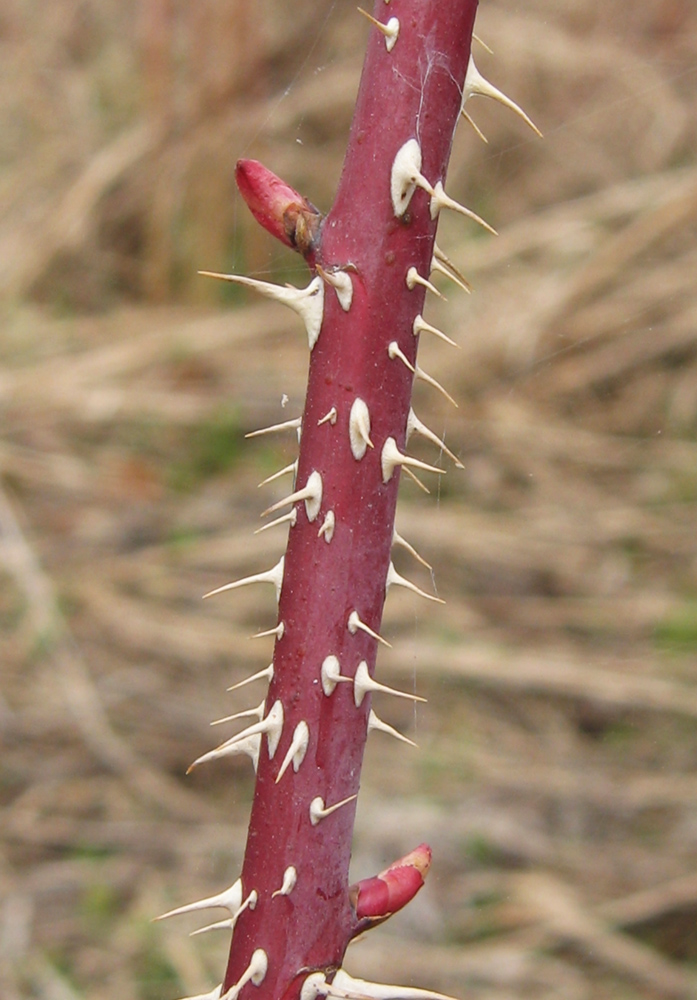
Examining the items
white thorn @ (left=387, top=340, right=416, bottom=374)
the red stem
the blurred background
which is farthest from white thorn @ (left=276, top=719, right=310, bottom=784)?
the blurred background

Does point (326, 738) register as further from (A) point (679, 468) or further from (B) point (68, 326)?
(B) point (68, 326)

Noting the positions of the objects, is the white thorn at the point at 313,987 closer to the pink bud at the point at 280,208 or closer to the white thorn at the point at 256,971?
the white thorn at the point at 256,971

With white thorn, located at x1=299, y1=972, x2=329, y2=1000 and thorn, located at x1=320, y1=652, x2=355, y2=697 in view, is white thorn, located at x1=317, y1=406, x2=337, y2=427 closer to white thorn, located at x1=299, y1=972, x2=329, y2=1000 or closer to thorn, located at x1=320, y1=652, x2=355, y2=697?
thorn, located at x1=320, y1=652, x2=355, y2=697

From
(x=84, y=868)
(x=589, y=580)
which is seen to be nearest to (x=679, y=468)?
(x=589, y=580)

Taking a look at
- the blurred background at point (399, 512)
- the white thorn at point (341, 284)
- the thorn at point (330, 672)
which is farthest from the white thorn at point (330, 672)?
the blurred background at point (399, 512)

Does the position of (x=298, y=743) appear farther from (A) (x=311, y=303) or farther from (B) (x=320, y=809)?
(A) (x=311, y=303)

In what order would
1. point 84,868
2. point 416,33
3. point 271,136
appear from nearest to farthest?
Result: point 416,33, point 84,868, point 271,136

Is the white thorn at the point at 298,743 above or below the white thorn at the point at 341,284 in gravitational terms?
below

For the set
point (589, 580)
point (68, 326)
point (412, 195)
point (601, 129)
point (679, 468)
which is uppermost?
point (601, 129)
